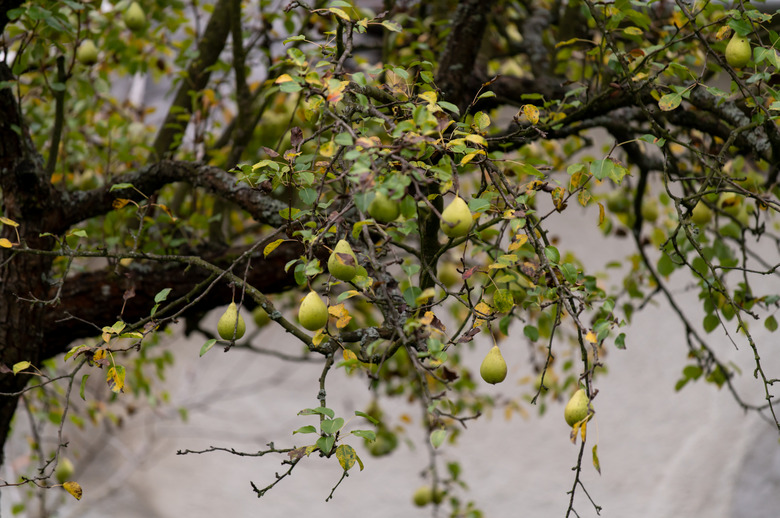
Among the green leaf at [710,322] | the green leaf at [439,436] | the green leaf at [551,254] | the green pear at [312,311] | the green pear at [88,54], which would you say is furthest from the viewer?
the green pear at [88,54]

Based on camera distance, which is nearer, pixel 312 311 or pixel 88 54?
pixel 312 311

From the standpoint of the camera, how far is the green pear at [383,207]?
59 centimetres

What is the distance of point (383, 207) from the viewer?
60 centimetres

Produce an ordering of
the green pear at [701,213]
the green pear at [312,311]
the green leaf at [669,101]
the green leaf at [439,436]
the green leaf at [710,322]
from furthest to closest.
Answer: the green pear at [701,213], the green leaf at [710,322], the green leaf at [669,101], the green pear at [312,311], the green leaf at [439,436]

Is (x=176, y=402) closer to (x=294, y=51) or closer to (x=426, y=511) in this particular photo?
(x=426, y=511)

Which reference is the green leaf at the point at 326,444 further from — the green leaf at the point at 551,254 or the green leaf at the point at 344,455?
the green leaf at the point at 551,254

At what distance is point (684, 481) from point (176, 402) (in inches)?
85.8

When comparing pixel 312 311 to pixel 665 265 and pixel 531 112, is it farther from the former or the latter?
pixel 665 265

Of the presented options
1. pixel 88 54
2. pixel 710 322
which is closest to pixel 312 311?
pixel 710 322

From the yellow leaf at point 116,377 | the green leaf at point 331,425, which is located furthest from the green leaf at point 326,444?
the yellow leaf at point 116,377

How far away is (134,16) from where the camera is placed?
152 cm

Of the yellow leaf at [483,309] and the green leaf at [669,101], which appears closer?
the yellow leaf at [483,309]

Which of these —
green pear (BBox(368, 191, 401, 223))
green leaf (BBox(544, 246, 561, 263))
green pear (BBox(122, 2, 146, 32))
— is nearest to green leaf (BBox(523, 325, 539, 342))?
green leaf (BBox(544, 246, 561, 263))

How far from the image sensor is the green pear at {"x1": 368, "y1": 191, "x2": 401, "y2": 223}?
59cm
